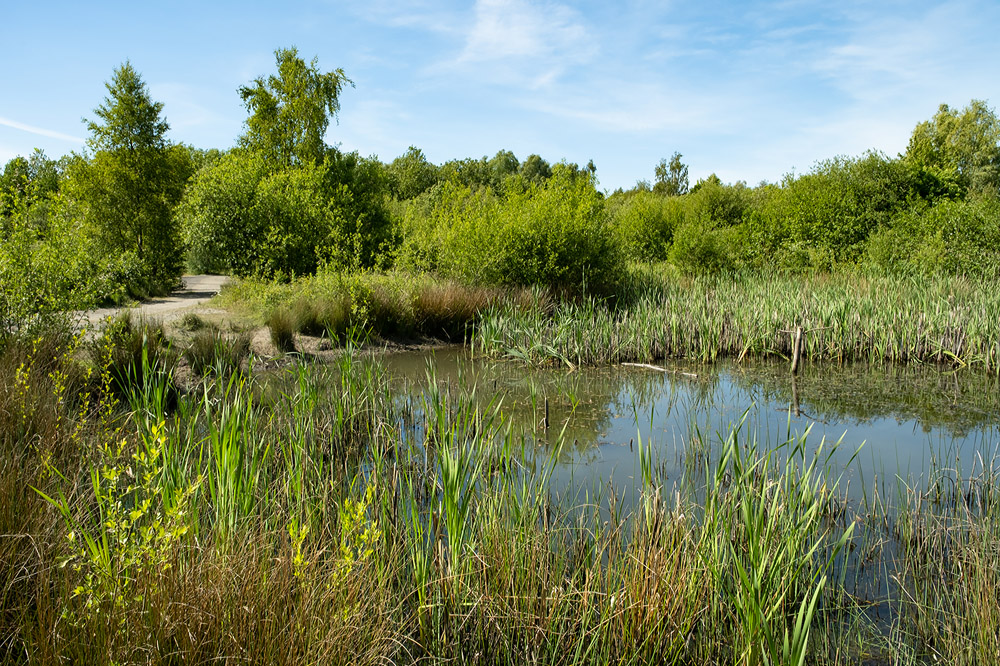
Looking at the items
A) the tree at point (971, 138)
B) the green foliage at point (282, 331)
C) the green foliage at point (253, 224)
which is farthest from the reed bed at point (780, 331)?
the tree at point (971, 138)

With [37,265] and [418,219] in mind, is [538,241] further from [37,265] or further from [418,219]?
[37,265]

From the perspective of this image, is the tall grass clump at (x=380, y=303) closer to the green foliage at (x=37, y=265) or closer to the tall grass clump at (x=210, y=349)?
the tall grass clump at (x=210, y=349)

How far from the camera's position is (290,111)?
26656 millimetres

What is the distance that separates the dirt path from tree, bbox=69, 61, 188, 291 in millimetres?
764

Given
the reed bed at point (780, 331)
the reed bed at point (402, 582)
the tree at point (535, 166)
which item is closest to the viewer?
the reed bed at point (402, 582)

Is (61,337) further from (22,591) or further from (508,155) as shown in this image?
(508,155)

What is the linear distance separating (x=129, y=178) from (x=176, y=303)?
5.58 m

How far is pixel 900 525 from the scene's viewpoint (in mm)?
3869

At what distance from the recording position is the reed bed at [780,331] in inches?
380

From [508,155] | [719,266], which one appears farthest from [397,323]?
[508,155]

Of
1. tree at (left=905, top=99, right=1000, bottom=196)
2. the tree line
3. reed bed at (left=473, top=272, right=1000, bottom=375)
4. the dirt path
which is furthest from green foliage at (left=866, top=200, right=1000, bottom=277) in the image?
tree at (left=905, top=99, right=1000, bottom=196)

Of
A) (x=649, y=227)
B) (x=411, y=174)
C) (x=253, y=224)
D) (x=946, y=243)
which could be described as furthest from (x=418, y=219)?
(x=411, y=174)

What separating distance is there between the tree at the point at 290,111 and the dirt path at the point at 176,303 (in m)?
6.92

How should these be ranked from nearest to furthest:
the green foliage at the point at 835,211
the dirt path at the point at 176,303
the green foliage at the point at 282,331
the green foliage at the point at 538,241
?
1. the green foliage at the point at 282,331
2. the dirt path at the point at 176,303
3. the green foliage at the point at 538,241
4. the green foliage at the point at 835,211
